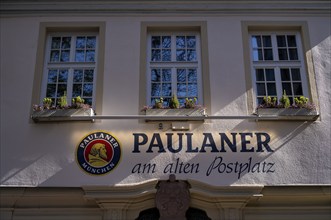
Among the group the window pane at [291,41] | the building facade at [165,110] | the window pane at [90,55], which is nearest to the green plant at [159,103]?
the building facade at [165,110]

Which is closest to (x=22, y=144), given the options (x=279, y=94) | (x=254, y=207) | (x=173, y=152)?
(x=173, y=152)

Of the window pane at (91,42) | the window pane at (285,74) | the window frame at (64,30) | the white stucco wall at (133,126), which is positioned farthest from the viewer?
the window pane at (91,42)

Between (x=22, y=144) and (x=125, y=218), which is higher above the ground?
(x=22, y=144)

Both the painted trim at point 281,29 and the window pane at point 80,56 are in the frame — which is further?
the window pane at point 80,56

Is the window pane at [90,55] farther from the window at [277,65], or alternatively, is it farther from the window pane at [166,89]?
the window at [277,65]

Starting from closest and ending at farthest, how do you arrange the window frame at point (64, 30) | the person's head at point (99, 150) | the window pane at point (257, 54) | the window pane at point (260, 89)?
the person's head at point (99, 150) → the window frame at point (64, 30) → the window pane at point (260, 89) → the window pane at point (257, 54)

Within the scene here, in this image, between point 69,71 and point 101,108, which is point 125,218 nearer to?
point 101,108

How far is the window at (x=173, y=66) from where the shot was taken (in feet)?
30.6

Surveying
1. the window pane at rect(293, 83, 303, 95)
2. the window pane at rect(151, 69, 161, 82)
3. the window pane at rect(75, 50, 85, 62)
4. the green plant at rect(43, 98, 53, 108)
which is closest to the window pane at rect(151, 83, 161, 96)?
the window pane at rect(151, 69, 161, 82)

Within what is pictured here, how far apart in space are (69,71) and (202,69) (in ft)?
8.61

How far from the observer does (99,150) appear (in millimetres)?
8664

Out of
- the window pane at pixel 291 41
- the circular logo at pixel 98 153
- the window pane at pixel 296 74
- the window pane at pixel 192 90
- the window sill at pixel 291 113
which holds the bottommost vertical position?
the circular logo at pixel 98 153

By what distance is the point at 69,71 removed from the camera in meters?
9.51

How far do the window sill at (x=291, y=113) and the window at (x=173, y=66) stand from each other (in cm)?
126
